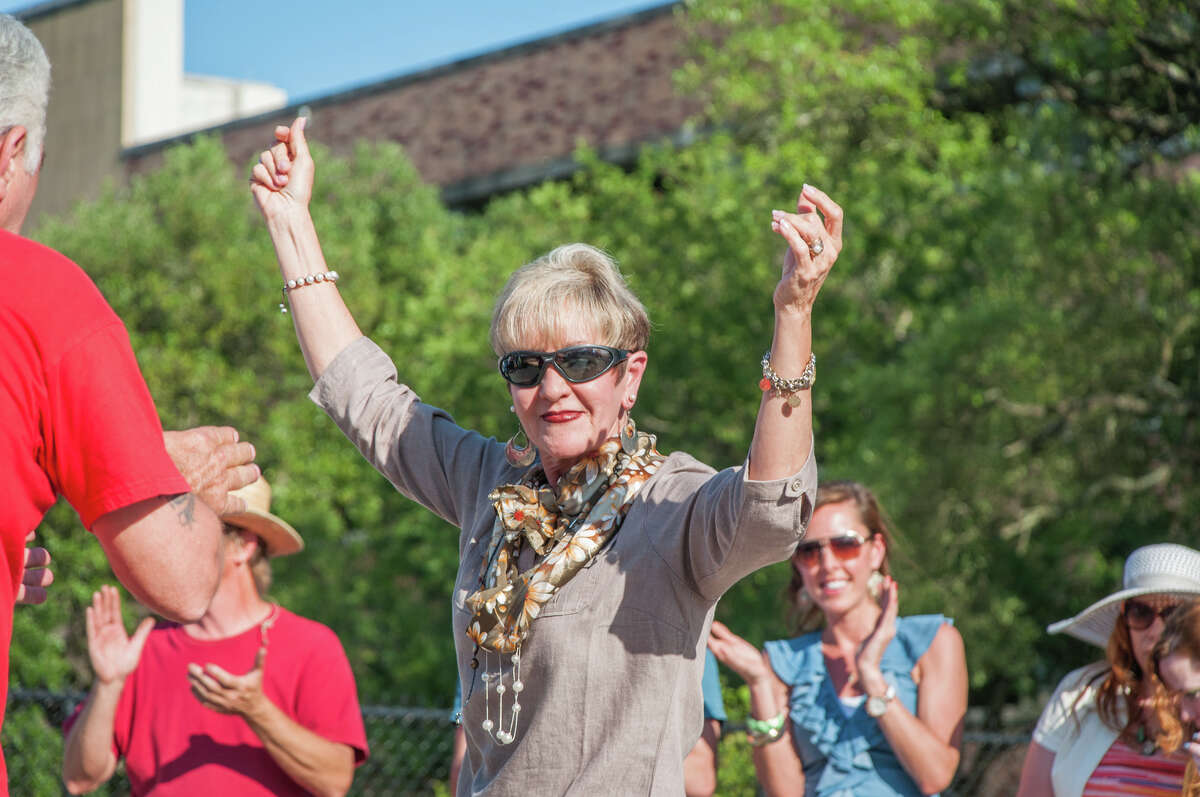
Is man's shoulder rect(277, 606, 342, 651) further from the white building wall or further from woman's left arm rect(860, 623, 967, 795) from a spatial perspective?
the white building wall

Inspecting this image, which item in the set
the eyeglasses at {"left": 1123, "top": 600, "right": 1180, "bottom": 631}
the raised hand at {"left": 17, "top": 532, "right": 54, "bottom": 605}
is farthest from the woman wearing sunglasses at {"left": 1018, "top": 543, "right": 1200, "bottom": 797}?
the raised hand at {"left": 17, "top": 532, "right": 54, "bottom": 605}

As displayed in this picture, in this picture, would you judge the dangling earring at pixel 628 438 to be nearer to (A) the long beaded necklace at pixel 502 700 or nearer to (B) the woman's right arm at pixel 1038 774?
(A) the long beaded necklace at pixel 502 700

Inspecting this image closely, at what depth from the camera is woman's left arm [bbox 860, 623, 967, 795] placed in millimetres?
3584

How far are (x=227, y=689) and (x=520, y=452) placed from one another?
132 cm

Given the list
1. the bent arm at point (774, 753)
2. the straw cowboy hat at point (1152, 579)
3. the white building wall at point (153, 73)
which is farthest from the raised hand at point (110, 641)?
the white building wall at point (153, 73)

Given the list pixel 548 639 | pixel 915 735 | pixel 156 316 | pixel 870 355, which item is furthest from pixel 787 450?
pixel 156 316

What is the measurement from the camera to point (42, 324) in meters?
1.91

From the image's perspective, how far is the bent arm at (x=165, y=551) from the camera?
1.99 m

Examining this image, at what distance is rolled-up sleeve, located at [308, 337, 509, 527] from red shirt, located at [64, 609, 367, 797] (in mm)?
1300

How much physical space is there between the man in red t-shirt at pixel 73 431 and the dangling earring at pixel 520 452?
2.17 ft

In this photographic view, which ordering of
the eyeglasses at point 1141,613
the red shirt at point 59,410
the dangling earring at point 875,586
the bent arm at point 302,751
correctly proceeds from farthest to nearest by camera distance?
the dangling earring at point 875,586
the eyeglasses at point 1141,613
the bent arm at point 302,751
the red shirt at point 59,410

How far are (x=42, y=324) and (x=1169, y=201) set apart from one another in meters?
7.12

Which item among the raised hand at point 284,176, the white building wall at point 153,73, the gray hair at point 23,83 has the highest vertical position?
the gray hair at point 23,83

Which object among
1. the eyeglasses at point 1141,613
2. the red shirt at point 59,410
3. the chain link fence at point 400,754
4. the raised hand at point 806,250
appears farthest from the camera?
the chain link fence at point 400,754
